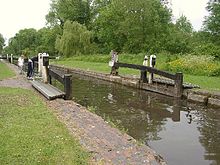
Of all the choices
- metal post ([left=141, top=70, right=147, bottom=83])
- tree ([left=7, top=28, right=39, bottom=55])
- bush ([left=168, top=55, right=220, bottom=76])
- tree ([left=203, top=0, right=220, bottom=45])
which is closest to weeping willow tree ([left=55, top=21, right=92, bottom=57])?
tree ([left=203, top=0, right=220, bottom=45])

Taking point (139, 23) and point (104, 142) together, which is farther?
point (139, 23)

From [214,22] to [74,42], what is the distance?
19.6 metres

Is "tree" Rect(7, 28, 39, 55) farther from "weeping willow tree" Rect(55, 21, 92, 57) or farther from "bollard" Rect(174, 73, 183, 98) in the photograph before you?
"bollard" Rect(174, 73, 183, 98)

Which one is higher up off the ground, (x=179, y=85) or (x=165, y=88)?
(x=179, y=85)

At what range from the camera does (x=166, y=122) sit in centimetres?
1139

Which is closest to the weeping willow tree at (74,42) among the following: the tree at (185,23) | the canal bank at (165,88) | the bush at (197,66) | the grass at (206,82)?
the canal bank at (165,88)

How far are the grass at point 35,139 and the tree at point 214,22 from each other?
142 feet

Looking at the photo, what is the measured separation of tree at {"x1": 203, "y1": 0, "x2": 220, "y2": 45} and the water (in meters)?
35.1

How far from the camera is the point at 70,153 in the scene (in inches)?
250

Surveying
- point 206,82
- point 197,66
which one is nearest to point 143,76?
point 206,82

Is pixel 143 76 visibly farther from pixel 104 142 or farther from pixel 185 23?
pixel 185 23

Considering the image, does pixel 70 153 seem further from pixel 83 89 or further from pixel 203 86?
pixel 83 89

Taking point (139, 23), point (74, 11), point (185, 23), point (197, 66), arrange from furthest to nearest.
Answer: point (185, 23) < point (74, 11) < point (139, 23) < point (197, 66)

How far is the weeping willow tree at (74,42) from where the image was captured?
49.9 meters
